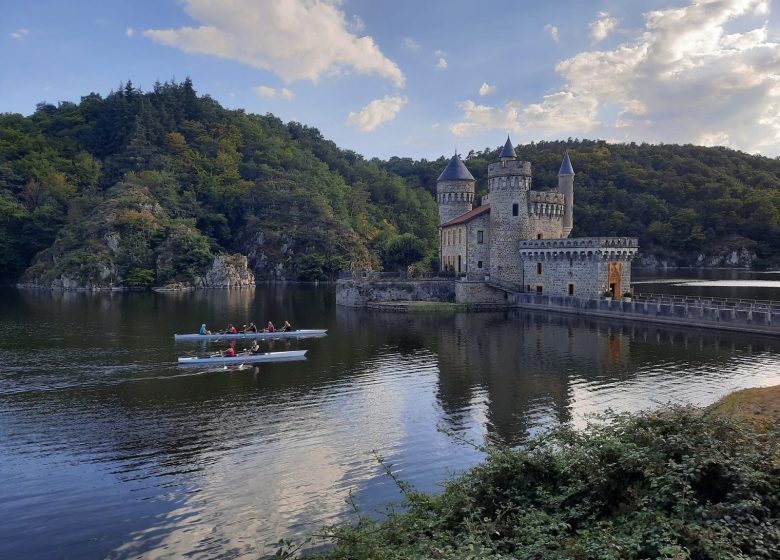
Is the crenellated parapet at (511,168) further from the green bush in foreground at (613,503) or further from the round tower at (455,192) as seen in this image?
the green bush in foreground at (613,503)

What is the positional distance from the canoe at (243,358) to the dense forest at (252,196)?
160ft

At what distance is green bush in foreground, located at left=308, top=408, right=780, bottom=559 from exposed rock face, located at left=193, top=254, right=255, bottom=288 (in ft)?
286

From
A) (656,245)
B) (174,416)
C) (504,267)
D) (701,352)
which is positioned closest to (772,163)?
(656,245)

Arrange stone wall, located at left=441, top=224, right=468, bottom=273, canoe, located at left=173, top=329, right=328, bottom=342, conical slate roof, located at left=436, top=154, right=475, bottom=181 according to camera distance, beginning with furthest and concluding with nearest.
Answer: conical slate roof, located at left=436, top=154, right=475, bottom=181
stone wall, located at left=441, top=224, right=468, bottom=273
canoe, located at left=173, top=329, right=328, bottom=342

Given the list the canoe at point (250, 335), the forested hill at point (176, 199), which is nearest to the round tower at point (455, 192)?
the forested hill at point (176, 199)

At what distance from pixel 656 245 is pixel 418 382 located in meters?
131

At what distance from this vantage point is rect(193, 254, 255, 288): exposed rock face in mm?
96375

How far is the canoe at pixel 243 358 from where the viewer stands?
31.4 meters

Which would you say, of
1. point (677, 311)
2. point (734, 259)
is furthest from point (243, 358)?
point (734, 259)

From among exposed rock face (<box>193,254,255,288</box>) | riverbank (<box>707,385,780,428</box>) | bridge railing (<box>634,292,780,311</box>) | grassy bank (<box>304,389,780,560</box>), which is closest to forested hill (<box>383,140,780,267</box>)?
exposed rock face (<box>193,254,255,288</box>)

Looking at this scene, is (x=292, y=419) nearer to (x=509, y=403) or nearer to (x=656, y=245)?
(x=509, y=403)

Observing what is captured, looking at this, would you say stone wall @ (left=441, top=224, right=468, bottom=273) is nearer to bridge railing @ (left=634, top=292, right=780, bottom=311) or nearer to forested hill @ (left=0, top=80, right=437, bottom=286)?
forested hill @ (left=0, top=80, right=437, bottom=286)

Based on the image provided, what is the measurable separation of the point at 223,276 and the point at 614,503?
9174 centimetres

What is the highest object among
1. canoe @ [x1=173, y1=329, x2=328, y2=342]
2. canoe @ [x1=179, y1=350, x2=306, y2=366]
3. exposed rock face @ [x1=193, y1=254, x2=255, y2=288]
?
exposed rock face @ [x1=193, y1=254, x2=255, y2=288]
